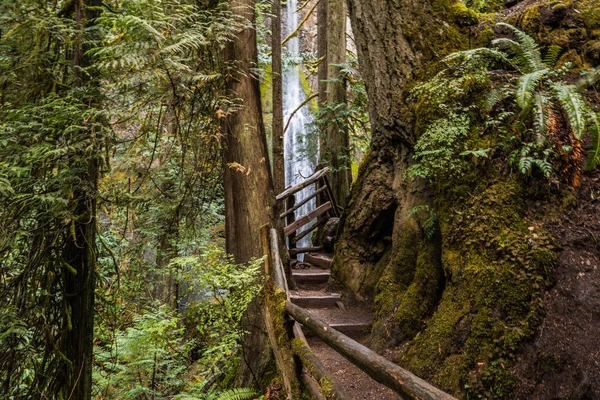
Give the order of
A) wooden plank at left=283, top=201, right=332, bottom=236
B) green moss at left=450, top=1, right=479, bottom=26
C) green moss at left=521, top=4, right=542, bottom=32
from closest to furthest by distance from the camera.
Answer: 1. green moss at left=521, top=4, right=542, bottom=32
2. green moss at left=450, top=1, right=479, bottom=26
3. wooden plank at left=283, top=201, right=332, bottom=236

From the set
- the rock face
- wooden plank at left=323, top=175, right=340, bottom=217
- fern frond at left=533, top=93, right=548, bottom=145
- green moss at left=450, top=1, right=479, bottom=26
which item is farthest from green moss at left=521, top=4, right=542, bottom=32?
wooden plank at left=323, top=175, right=340, bottom=217

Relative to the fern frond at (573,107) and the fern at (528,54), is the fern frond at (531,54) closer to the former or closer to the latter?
the fern at (528,54)

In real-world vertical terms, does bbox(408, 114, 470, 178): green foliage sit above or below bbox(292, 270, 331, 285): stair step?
above

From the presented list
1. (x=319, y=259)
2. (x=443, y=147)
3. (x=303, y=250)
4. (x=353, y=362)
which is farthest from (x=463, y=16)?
(x=303, y=250)

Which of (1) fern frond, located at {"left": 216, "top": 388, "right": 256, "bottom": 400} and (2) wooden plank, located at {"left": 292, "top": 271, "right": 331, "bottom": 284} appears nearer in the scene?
(1) fern frond, located at {"left": 216, "top": 388, "right": 256, "bottom": 400}

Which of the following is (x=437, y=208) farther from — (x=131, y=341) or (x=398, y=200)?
(x=131, y=341)

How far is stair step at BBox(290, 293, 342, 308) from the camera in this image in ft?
19.6

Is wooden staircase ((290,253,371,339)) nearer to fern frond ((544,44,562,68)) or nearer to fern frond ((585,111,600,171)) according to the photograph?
fern frond ((585,111,600,171))

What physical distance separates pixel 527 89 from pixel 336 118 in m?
7.06

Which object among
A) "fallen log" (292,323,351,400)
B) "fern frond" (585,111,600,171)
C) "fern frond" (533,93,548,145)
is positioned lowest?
"fallen log" (292,323,351,400)

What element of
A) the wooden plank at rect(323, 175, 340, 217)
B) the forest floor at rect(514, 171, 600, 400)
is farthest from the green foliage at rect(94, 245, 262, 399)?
the wooden plank at rect(323, 175, 340, 217)

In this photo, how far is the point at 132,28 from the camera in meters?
3.75

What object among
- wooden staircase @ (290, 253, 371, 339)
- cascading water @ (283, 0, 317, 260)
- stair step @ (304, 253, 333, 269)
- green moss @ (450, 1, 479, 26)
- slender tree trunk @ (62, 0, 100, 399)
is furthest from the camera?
cascading water @ (283, 0, 317, 260)

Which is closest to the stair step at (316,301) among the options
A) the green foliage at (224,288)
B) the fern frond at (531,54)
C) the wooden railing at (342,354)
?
the green foliage at (224,288)
